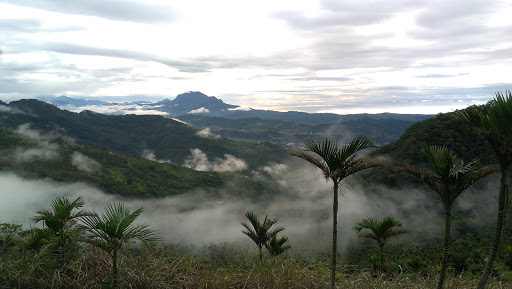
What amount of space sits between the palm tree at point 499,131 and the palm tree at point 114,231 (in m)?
6.03

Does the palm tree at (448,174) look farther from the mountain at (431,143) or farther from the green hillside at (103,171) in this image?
the green hillside at (103,171)

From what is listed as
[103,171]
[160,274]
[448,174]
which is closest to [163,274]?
[160,274]

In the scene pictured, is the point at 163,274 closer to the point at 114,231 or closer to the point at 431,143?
the point at 114,231

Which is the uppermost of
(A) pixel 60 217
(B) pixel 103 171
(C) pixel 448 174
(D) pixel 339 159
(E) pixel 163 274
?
(D) pixel 339 159

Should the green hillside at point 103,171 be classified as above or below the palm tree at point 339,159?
below

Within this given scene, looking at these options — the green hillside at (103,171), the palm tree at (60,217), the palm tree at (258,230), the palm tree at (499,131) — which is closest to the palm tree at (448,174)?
the palm tree at (499,131)

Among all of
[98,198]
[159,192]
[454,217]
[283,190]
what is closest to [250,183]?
[283,190]

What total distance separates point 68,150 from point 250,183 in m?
71.6

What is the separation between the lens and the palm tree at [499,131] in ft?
15.6

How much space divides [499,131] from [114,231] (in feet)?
21.5

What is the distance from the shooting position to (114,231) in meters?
5.08

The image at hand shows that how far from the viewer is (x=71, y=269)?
18.8 feet

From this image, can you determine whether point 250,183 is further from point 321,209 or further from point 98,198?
point 98,198

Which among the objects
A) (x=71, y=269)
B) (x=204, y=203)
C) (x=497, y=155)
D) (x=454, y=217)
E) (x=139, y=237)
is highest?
(x=497, y=155)
